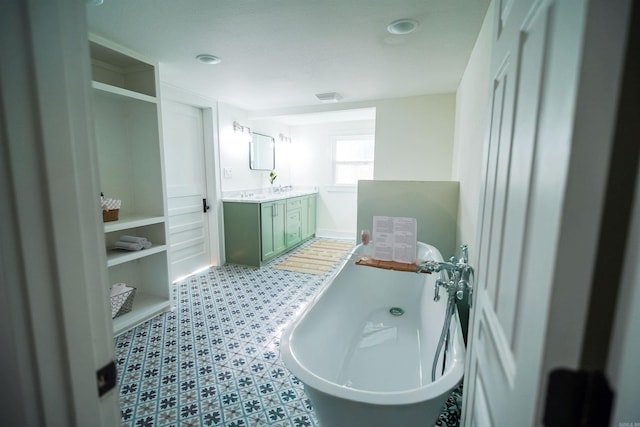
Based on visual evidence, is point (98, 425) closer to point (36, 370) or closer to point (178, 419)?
→ point (36, 370)

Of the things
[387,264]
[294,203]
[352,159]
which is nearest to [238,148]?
[294,203]

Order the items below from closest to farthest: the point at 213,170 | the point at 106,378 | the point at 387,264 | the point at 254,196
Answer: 1. the point at 106,378
2. the point at 387,264
3. the point at 213,170
4. the point at 254,196

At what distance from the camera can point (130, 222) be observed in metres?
2.17

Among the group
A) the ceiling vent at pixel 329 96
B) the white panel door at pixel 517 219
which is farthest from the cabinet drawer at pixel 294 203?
the white panel door at pixel 517 219

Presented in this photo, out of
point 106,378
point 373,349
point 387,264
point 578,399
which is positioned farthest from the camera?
point 387,264

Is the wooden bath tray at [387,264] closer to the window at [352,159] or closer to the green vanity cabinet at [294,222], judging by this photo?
the green vanity cabinet at [294,222]

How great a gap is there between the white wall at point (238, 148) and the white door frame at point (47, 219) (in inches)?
137

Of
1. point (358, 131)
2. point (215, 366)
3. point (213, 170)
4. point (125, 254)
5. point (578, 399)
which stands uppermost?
point (358, 131)

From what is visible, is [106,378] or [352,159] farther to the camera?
[352,159]

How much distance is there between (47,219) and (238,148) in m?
3.89

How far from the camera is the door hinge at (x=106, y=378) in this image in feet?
1.60

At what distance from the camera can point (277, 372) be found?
71.5 inches

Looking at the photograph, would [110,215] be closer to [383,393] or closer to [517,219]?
[383,393]

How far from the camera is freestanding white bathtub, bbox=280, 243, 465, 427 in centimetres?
95
